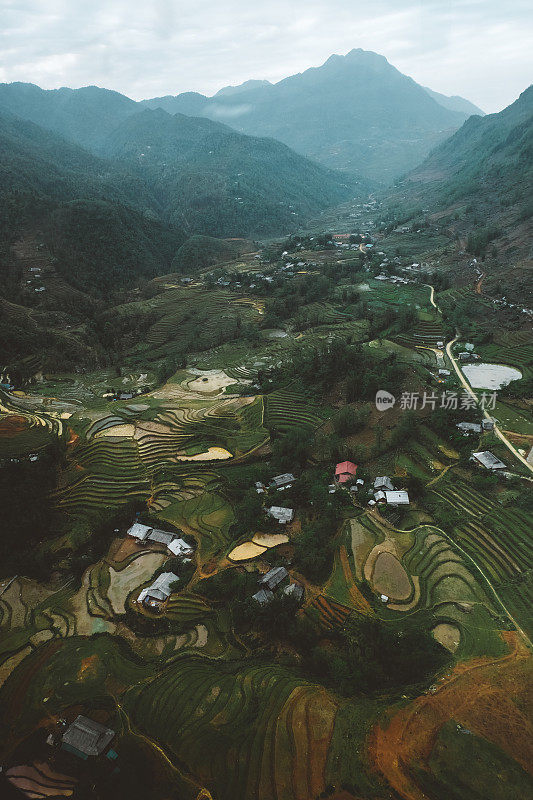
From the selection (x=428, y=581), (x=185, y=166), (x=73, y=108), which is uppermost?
(x=73, y=108)

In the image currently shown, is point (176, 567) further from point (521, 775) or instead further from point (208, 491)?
point (521, 775)

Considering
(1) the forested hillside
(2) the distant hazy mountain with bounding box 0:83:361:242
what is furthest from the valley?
(1) the forested hillside

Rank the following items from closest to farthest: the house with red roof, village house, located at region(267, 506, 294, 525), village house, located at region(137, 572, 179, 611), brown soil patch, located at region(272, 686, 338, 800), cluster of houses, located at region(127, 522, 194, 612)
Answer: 1. brown soil patch, located at region(272, 686, 338, 800)
2. village house, located at region(137, 572, 179, 611)
3. cluster of houses, located at region(127, 522, 194, 612)
4. village house, located at region(267, 506, 294, 525)
5. the house with red roof

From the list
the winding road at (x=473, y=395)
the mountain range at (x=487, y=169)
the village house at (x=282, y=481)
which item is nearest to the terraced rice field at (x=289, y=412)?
the village house at (x=282, y=481)

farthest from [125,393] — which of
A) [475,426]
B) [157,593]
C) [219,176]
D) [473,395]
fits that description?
[219,176]

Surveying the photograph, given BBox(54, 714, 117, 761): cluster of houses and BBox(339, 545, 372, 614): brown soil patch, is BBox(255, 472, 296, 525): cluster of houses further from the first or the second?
BBox(54, 714, 117, 761): cluster of houses

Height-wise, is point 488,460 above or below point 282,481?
above

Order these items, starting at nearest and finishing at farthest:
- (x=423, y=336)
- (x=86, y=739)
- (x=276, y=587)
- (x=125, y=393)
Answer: (x=86, y=739), (x=276, y=587), (x=125, y=393), (x=423, y=336)

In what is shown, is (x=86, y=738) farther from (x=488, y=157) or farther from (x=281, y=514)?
(x=488, y=157)
